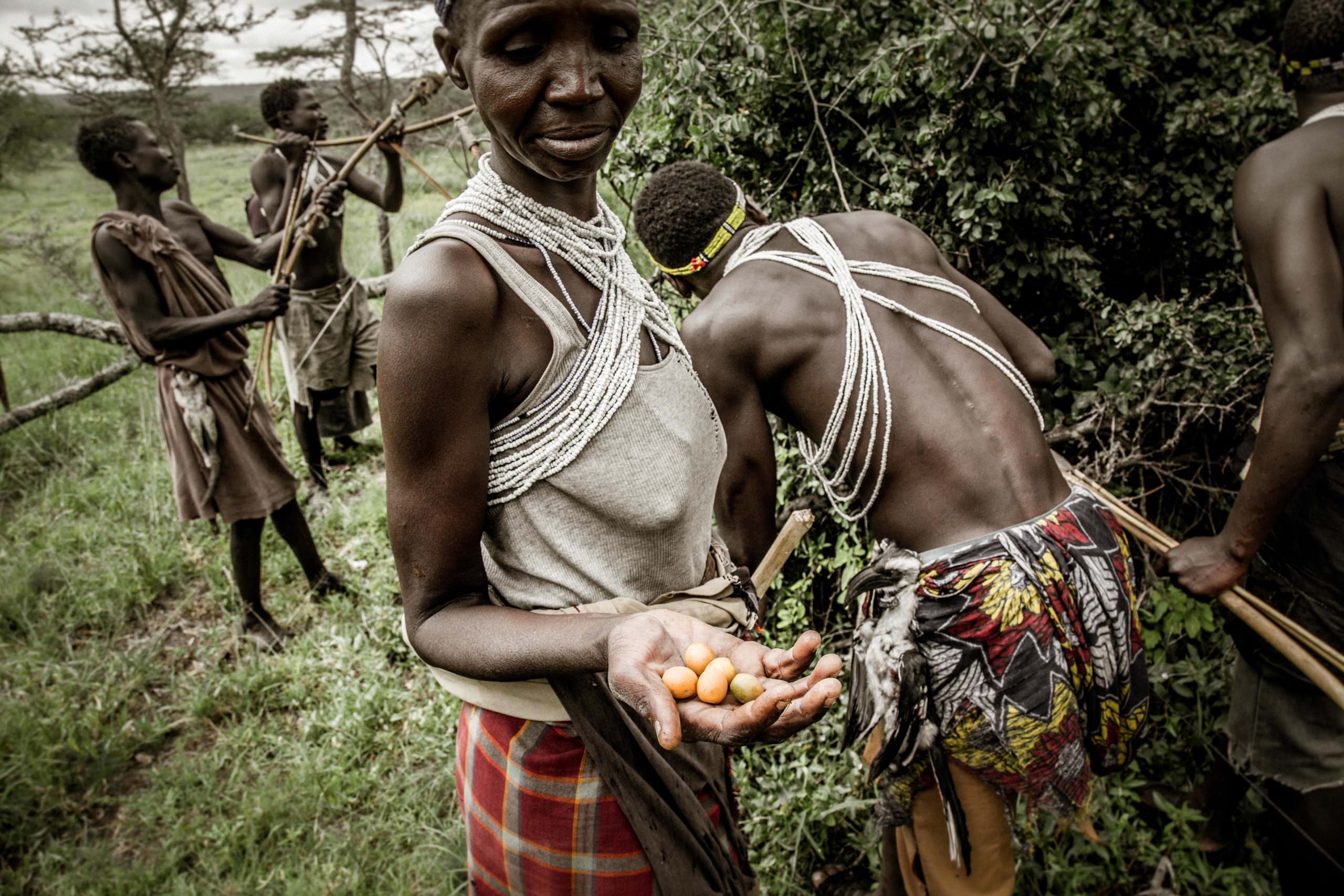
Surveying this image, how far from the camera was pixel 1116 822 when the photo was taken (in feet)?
8.07

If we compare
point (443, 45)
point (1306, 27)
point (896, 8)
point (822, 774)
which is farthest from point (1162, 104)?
point (443, 45)

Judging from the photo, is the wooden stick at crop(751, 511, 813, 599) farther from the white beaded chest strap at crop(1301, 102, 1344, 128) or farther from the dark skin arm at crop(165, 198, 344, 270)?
the dark skin arm at crop(165, 198, 344, 270)

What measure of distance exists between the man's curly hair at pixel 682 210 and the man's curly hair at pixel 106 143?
2844 mm

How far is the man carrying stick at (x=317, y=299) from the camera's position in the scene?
5.09m

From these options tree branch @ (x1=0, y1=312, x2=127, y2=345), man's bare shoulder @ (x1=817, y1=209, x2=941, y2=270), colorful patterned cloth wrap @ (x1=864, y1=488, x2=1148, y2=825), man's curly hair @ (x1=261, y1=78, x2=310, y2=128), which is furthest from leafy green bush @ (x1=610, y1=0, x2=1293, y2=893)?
tree branch @ (x1=0, y1=312, x2=127, y2=345)

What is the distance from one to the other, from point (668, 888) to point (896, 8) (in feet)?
11.2

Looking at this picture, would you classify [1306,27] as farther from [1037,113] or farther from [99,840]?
[99,840]

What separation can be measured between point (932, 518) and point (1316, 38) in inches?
60.4

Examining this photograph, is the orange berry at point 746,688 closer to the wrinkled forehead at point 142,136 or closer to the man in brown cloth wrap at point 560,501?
the man in brown cloth wrap at point 560,501

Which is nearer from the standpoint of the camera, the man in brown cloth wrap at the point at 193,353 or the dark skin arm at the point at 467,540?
the dark skin arm at the point at 467,540

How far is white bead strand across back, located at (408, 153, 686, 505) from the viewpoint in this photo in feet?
3.79

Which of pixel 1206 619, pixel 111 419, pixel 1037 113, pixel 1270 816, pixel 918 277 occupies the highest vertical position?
pixel 1037 113

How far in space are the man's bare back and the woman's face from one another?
0.94 metres

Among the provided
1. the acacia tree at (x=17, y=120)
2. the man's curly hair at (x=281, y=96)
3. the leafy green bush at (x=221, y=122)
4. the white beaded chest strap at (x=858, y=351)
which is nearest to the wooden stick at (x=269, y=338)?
the man's curly hair at (x=281, y=96)
